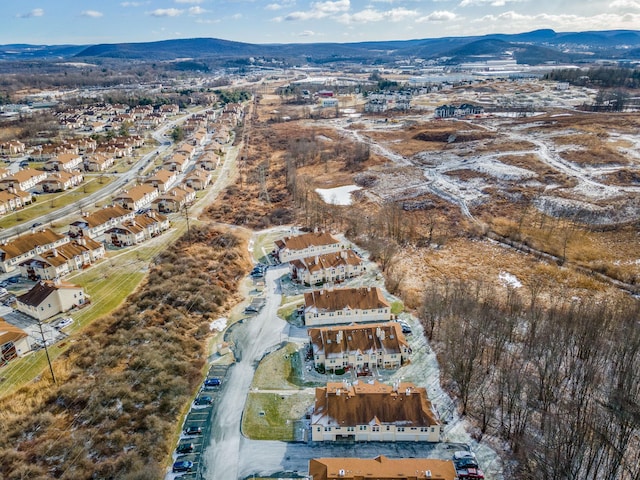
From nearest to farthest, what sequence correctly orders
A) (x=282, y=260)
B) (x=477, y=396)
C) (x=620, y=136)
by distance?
1. (x=477, y=396)
2. (x=282, y=260)
3. (x=620, y=136)

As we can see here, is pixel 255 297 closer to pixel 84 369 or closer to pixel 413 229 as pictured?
pixel 84 369

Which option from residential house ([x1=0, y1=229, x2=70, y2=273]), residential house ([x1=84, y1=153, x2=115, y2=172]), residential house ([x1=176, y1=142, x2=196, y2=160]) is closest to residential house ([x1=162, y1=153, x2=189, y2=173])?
residential house ([x1=176, y1=142, x2=196, y2=160])

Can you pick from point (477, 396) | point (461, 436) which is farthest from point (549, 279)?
point (461, 436)

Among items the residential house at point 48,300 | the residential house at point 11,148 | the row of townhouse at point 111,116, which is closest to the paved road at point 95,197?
the residential house at point 48,300

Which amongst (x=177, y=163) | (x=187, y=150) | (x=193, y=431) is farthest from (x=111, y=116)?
(x=193, y=431)

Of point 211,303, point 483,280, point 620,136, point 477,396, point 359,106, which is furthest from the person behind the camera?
point 359,106

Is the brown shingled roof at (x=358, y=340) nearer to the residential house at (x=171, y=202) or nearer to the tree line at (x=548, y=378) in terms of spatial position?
the tree line at (x=548, y=378)

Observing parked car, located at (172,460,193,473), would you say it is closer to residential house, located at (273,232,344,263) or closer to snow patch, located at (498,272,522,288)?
residential house, located at (273,232,344,263)
